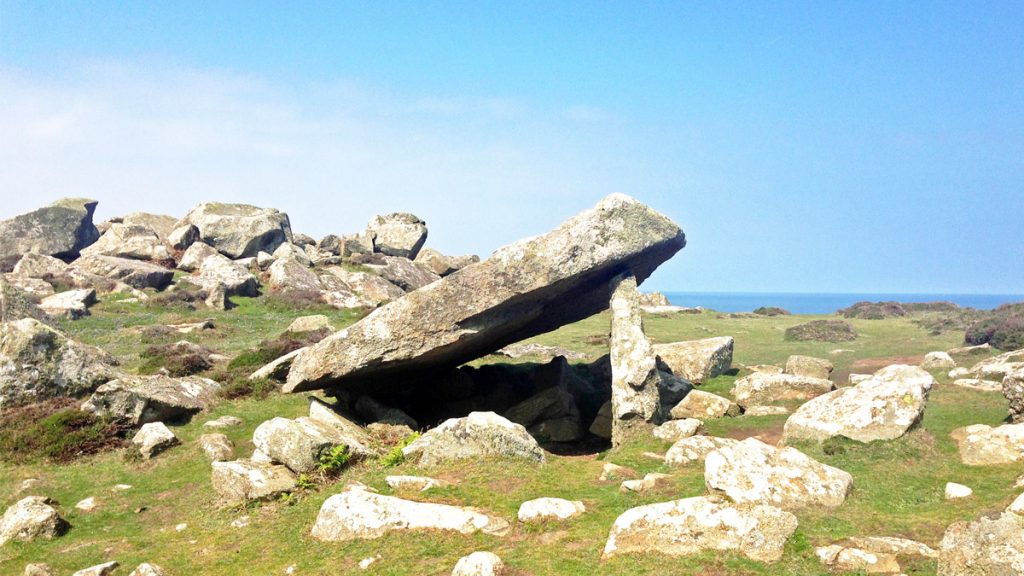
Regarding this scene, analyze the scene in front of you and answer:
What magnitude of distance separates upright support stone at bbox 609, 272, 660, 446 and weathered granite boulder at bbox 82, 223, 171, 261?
48.4 meters

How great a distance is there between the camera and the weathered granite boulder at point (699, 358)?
86.8 ft

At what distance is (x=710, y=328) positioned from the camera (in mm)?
44625

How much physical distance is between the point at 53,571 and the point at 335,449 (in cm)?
580

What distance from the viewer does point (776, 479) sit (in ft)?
39.9

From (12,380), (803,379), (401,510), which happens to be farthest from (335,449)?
(803,379)

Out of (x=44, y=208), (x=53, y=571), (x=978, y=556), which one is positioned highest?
(x=44, y=208)

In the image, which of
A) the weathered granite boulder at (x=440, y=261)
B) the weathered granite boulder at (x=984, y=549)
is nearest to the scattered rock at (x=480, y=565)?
the weathered granite boulder at (x=984, y=549)

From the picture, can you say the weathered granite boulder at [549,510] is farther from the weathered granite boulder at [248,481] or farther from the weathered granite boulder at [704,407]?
the weathered granite boulder at [704,407]

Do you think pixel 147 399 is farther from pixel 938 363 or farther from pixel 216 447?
pixel 938 363

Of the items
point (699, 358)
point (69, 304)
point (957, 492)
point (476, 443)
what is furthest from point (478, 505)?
point (69, 304)

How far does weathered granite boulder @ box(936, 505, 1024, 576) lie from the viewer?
7980mm

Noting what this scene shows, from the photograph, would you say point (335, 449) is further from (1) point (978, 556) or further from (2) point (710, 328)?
(2) point (710, 328)

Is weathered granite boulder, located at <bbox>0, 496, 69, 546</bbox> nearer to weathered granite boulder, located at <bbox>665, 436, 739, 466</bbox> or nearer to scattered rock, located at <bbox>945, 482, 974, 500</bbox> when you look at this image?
weathered granite boulder, located at <bbox>665, 436, 739, 466</bbox>

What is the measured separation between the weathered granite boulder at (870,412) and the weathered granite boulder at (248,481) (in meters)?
12.2
